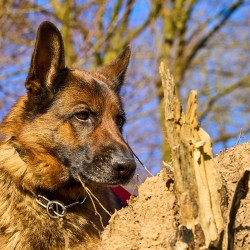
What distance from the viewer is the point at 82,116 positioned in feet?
15.0

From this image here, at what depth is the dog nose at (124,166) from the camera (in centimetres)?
421

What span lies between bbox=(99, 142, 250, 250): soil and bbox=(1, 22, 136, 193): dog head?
516mm

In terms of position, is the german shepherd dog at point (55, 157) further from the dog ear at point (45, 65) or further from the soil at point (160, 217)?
the soil at point (160, 217)

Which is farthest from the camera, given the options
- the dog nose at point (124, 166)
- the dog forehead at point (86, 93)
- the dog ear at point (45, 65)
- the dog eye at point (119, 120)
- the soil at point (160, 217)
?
the dog eye at point (119, 120)

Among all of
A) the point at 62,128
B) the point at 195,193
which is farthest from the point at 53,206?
the point at 195,193

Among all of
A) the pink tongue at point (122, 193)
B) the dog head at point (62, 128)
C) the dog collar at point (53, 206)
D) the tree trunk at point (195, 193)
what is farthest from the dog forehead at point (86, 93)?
the tree trunk at point (195, 193)

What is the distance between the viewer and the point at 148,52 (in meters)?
13.9

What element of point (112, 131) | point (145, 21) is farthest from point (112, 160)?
point (145, 21)

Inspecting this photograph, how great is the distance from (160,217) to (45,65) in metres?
1.77

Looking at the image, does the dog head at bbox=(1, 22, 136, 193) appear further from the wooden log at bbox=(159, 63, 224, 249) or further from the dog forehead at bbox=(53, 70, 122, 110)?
the wooden log at bbox=(159, 63, 224, 249)

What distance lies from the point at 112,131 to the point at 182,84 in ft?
32.8

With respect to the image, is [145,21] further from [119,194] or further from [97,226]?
[97,226]

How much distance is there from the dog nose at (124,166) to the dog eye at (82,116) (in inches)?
20.2

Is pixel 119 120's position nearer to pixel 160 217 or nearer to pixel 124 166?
pixel 124 166
